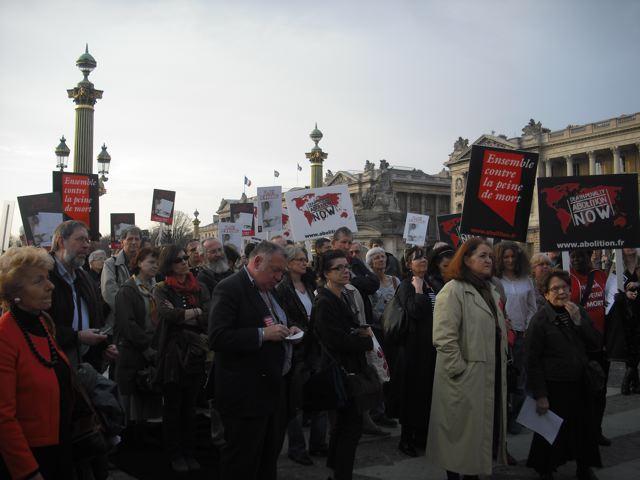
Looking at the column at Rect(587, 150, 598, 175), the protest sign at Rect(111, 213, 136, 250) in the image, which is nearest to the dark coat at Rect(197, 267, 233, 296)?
the protest sign at Rect(111, 213, 136, 250)

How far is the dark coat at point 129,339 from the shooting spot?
228 inches

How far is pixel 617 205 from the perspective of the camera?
781cm

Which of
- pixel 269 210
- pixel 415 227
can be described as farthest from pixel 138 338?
pixel 415 227

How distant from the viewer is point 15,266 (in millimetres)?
3244

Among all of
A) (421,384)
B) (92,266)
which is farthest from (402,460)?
(92,266)

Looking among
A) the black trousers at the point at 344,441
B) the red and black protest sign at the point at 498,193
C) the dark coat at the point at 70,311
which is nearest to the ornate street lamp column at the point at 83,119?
the red and black protest sign at the point at 498,193

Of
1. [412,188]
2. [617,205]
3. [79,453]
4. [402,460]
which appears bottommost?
[402,460]

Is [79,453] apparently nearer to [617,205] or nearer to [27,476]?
[27,476]

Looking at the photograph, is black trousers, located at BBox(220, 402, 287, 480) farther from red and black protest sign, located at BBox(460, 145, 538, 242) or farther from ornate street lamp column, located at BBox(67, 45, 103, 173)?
ornate street lamp column, located at BBox(67, 45, 103, 173)

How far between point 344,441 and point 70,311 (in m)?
2.17

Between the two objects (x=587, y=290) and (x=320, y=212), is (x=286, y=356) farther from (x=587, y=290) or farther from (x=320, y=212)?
(x=320, y=212)

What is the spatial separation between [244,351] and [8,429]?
1444 millimetres

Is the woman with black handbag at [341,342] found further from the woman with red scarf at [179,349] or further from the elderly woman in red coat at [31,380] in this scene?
the elderly woman in red coat at [31,380]

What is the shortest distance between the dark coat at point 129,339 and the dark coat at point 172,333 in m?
0.35
